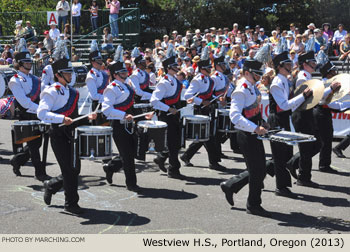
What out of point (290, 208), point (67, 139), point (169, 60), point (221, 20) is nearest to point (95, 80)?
point (169, 60)

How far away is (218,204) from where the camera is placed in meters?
8.31

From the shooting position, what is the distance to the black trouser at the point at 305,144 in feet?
29.9

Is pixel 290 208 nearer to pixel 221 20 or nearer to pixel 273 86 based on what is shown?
pixel 273 86

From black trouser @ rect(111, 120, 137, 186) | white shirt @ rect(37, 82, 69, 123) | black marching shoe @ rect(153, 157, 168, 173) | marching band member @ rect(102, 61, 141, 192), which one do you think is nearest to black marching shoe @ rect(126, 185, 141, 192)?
marching band member @ rect(102, 61, 141, 192)

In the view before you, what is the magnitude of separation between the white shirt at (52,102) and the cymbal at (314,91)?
3.43 meters

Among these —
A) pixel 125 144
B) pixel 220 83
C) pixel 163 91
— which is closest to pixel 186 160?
pixel 220 83

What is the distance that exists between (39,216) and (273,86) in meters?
3.74

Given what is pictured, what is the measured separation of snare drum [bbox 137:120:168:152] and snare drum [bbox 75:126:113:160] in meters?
1.07

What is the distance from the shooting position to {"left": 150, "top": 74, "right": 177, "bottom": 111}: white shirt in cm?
994

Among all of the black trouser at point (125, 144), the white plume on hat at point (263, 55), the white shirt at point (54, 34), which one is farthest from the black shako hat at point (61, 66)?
the white shirt at point (54, 34)

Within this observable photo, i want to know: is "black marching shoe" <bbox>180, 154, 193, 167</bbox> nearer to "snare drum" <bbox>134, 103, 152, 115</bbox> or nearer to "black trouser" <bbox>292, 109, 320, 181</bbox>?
"snare drum" <bbox>134, 103, 152, 115</bbox>

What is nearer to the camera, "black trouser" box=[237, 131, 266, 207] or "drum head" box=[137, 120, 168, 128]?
"black trouser" box=[237, 131, 266, 207]

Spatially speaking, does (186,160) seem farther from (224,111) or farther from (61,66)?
(61,66)

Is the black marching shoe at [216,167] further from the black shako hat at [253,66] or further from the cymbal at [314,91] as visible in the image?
the black shako hat at [253,66]
